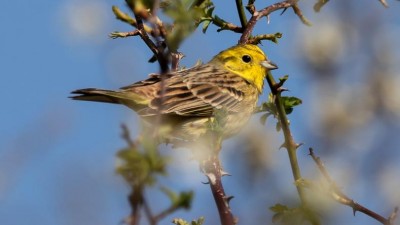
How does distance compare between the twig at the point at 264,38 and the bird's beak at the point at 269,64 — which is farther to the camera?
the bird's beak at the point at 269,64

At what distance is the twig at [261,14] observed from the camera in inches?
161

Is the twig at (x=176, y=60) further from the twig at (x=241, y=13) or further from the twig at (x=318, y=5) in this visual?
the twig at (x=318, y=5)

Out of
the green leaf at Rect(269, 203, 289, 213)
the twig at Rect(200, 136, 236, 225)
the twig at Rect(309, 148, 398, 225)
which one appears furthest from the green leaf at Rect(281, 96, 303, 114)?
the green leaf at Rect(269, 203, 289, 213)

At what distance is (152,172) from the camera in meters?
1.58

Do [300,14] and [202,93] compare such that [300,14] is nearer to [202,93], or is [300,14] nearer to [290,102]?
[290,102]

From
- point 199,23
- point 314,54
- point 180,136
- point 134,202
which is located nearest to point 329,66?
point 314,54

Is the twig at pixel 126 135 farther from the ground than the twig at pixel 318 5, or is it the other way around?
the twig at pixel 318 5

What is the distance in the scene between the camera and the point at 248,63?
7.70m

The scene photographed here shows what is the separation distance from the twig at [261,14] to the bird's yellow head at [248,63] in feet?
10.7

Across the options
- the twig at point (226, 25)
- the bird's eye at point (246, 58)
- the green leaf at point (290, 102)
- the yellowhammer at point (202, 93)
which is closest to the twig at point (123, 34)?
the twig at point (226, 25)

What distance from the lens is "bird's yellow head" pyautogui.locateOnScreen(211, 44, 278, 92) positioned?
757 centimetres

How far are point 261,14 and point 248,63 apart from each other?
3577mm

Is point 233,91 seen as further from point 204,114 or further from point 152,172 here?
point 152,172

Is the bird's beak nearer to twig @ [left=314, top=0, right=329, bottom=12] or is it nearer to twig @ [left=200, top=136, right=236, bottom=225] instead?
twig @ [left=314, top=0, right=329, bottom=12]
